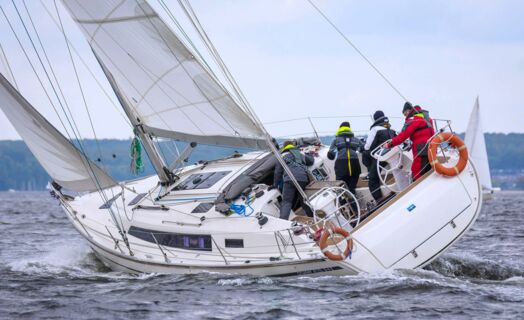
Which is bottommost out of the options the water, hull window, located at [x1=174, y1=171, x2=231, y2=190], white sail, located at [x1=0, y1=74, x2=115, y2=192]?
the water

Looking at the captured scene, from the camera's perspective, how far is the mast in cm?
1310

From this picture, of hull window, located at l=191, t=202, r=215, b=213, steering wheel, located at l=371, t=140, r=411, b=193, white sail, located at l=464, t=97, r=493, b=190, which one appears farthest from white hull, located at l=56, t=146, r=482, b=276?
white sail, located at l=464, t=97, r=493, b=190

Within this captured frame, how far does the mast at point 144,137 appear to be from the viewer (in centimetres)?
1310

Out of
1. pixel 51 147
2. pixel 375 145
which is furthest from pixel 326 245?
pixel 51 147

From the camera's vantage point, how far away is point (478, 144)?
45.8 meters

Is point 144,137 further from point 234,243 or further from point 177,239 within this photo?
point 234,243

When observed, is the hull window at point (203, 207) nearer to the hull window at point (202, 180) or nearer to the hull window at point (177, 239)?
the hull window at point (177, 239)

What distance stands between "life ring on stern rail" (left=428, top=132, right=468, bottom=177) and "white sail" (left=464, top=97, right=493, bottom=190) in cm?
3448

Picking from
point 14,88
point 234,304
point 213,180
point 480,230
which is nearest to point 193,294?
point 234,304

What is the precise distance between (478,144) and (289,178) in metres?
35.9

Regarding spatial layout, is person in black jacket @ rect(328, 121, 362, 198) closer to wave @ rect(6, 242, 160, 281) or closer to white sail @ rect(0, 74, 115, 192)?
wave @ rect(6, 242, 160, 281)

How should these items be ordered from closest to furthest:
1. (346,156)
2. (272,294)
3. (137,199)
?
(272,294) < (346,156) < (137,199)

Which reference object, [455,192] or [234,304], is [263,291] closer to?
[234,304]

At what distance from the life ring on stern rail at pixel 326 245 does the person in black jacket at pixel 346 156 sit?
1.91 m
